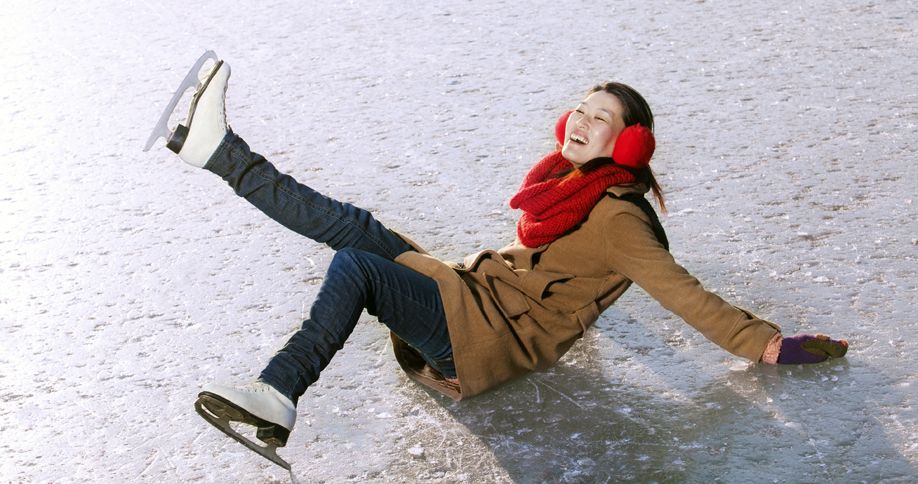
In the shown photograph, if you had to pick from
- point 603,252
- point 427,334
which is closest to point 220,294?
point 427,334

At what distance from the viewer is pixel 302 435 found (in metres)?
2.90

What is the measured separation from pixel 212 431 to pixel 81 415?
1.25 ft

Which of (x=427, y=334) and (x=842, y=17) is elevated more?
(x=842, y=17)

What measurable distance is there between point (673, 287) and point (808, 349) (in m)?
0.47

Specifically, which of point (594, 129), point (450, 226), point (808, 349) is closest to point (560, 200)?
point (594, 129)

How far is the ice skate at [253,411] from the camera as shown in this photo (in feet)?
8.16

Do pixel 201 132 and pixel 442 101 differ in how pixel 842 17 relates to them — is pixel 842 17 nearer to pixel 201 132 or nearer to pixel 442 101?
pixel 442 101

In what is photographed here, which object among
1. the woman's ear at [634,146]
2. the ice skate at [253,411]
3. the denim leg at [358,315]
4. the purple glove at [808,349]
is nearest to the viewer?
the ice skate at [253,411]

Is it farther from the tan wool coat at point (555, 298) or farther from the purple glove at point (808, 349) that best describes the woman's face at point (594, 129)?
the purple glove at point (808, 349)

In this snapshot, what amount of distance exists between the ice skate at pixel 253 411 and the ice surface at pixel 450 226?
7.1 inches

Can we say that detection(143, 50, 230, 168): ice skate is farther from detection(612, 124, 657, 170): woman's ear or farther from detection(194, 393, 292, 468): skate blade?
detection(612, 124, 657, 170): woman's ear

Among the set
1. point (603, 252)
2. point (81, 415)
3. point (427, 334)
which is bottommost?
point (81, 415)

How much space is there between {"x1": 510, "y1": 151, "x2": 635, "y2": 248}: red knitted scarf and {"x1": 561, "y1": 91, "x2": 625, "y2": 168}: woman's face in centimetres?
6

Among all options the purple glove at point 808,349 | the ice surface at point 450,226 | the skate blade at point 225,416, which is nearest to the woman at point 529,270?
the purple glove at point 808,349
